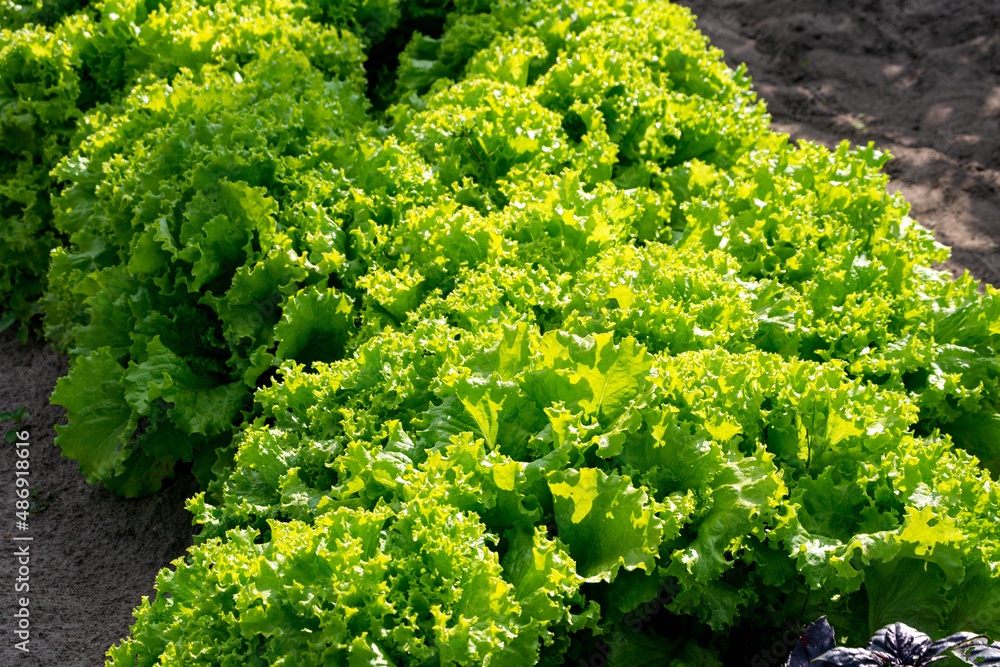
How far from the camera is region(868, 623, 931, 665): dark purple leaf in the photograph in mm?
2174

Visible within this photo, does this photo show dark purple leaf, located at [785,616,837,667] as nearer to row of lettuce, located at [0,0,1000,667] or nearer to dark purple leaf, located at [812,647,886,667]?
dark purple leaf, located at [812,647,886,667]

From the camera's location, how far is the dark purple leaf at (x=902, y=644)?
7.13 ft

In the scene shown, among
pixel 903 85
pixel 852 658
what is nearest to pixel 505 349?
pixel 852 658

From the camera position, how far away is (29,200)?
6184 mm

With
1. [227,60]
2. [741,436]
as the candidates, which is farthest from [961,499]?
[227,60]

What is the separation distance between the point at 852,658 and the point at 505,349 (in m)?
1.52

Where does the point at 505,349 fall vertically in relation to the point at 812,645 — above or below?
above

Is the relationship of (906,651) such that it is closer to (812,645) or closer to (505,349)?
(812,645)

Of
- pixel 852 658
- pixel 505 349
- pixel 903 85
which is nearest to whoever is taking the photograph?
pixel 852 658

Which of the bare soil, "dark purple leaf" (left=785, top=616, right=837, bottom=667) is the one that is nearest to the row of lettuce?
"dark purple leaf" (left=785, top=616, right=837, bottom=667)

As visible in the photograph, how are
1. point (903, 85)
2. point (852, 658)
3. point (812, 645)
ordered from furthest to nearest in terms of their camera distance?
point (903, 85) → point (812, 645) → point (852, 658)

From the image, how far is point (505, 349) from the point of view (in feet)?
10.2

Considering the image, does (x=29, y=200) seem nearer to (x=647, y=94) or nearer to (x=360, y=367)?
(x=360, y=367)

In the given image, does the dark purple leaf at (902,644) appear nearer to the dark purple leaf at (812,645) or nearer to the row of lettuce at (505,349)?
the dark purple leaf at (812,645)
